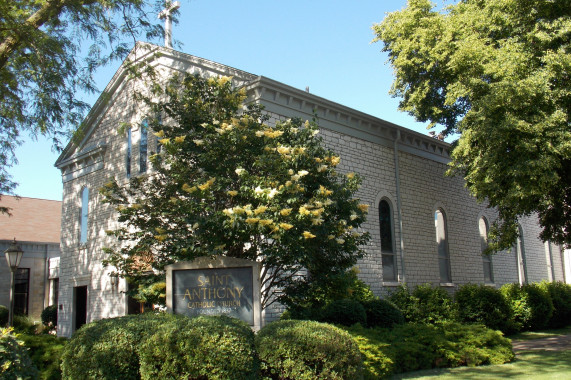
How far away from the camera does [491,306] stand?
1936 cm

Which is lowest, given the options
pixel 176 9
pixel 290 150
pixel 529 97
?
pixel 290 150

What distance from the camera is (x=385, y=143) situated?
65.5 feet

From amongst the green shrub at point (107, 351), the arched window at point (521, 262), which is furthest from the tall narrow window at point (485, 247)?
the green shrub at point (107, 351)

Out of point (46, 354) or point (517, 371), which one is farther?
point (517, 371)

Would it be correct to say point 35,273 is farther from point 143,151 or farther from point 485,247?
point 485,247

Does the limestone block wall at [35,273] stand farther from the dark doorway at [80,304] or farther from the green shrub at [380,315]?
the green shrub at [380,315]

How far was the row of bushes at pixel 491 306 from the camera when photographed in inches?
695

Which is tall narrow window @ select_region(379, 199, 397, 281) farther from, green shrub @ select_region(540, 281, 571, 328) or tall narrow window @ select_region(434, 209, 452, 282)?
green shrub @ select_region(540, 281, 571, 328)

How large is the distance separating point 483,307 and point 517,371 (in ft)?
26.7

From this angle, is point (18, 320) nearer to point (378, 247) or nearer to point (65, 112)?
point (65, 112)

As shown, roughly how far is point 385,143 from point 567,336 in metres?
8.95

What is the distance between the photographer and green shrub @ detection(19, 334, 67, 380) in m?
10.7

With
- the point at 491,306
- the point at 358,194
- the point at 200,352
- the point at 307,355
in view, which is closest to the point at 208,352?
the point at 200,352

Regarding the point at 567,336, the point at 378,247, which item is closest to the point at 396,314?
the point at 378,247
